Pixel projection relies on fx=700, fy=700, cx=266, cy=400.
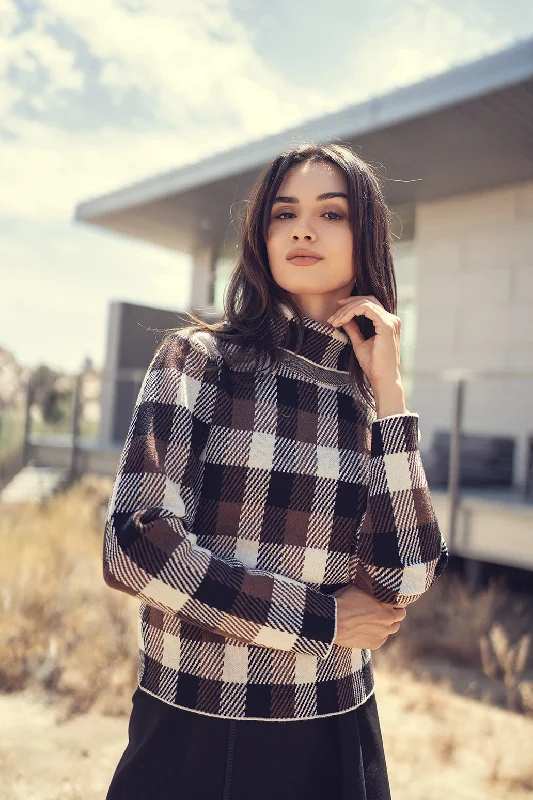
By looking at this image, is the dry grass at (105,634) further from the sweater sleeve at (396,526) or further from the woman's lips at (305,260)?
the woman's lips at (305,260)

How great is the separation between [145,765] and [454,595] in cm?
468

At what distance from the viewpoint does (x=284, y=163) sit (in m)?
1.44

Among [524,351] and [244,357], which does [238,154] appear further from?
[244,357]

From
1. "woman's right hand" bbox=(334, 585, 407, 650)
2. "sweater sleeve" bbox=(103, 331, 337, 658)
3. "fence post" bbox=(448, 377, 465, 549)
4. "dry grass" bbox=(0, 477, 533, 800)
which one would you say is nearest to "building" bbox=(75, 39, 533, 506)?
"fence post" bbox=(448, 377, 465, 549)

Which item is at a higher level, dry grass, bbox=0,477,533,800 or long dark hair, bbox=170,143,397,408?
long dark hair, bbox=170,143,397,408

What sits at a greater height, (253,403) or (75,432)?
(253,403)

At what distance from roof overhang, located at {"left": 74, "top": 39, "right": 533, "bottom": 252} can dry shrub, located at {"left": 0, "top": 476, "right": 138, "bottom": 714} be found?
3022mm

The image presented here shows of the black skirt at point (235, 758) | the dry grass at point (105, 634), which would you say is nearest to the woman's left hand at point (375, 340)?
the black skirt at point (235, 758)

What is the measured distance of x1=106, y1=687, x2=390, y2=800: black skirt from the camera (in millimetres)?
1131

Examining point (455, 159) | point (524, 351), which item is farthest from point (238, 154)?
point (524, 351)

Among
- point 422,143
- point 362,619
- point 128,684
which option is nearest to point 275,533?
point 362,619

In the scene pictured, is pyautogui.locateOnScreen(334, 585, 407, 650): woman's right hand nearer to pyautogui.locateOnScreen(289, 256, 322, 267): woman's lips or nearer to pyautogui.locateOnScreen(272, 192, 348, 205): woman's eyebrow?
pyautogui.locateOnScreen(289, 256, 322, 267): woman's lips

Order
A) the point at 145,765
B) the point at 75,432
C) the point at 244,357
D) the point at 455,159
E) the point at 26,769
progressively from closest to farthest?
the point at 145,765, the point at 244,357, the point at 26,769, the point at 455,159, the point at 75,432

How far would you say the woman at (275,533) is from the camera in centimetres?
109
